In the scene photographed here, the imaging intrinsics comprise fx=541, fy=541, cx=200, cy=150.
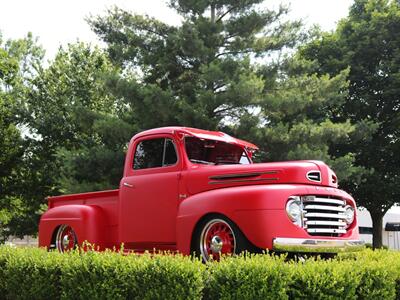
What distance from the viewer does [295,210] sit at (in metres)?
6.52

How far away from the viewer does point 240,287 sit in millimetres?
5277

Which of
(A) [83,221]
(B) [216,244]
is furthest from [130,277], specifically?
(A) [83,221]

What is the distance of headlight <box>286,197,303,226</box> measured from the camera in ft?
21.2

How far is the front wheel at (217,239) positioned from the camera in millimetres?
6523

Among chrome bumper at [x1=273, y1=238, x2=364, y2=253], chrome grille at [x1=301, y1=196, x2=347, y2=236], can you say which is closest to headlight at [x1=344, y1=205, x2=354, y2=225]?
chrome grille at [x1=301, y1=196, x2=347, y2=236]

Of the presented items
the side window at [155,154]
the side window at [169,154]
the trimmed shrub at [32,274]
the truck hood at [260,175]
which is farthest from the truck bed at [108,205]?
the truck hood at [260,175]

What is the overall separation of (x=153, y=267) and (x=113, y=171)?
46.2 feet

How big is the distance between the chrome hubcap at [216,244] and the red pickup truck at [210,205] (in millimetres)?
12

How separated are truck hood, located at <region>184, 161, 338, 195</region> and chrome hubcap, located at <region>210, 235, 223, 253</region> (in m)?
0.78

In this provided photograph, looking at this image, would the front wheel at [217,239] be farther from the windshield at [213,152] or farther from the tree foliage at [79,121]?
the tree foliage at [79,121]

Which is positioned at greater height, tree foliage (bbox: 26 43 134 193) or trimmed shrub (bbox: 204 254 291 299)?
tree foliage (bbox: 26 43 134 193)

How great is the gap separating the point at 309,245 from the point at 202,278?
5.07 feet

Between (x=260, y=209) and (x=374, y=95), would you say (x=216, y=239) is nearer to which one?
(x=260, y=209)

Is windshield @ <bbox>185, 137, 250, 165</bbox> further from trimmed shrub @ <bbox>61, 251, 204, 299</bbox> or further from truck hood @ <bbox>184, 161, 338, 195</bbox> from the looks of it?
trimmed shrub @ <bbox>61, 251, 204, 299</bbox>
